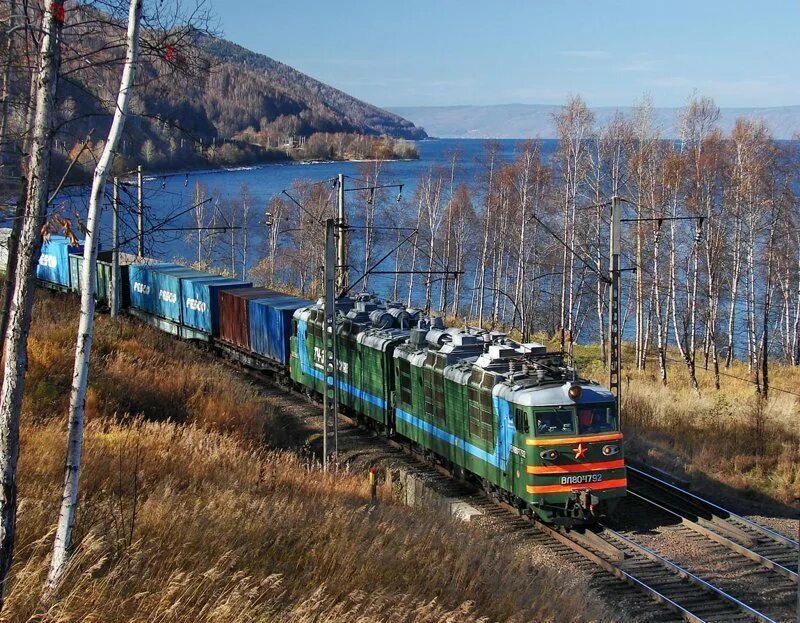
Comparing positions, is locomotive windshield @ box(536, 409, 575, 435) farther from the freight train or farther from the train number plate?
the train number plate

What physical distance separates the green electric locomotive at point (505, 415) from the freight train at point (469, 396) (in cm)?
2

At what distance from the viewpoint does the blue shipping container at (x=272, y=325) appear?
27.3m

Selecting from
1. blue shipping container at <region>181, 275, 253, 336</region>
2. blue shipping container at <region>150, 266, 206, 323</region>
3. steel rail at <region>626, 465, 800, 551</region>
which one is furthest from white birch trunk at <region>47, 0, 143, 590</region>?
blue shipping container at <region>150, 266, 206, 323</region>

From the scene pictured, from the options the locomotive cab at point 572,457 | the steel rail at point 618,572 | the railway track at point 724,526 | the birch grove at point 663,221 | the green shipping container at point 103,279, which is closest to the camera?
the steel rail at point 618,572

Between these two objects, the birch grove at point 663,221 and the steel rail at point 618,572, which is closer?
the steel rail at point 618,572

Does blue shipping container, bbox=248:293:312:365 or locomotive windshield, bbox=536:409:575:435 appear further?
blue shipping container, bbox=248:293:312:365

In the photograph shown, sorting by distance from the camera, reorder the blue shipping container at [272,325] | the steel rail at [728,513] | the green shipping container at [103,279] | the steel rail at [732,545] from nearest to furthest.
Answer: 1. the steel rail at [732,545]
2. the steel rail at [728,513]
3. the blue shipping container at [272,325]
4. the green shipping container at [103,279]

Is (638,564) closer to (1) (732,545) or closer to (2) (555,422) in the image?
(1) (732,545)

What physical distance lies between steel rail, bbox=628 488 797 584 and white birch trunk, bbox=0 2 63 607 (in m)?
11.9

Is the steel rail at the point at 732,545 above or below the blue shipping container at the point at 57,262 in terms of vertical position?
below

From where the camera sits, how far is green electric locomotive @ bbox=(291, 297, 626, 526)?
15766 millimetres

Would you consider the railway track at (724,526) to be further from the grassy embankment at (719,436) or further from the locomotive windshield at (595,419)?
the locomotive windshield at (595,419)

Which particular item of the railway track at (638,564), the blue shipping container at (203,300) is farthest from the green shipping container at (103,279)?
the railway track at (638,564)

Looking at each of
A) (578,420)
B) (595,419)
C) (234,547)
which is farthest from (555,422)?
(234,547)
